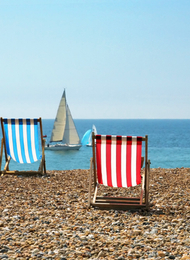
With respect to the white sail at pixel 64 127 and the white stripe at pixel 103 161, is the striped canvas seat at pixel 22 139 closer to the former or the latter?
the white stripe at pixel 103 161

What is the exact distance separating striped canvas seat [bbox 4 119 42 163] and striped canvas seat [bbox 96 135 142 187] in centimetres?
266

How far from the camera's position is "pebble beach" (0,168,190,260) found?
119 inches

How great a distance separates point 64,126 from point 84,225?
35454 mm

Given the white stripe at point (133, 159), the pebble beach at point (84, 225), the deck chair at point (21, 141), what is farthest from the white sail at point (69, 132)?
the white stripe at point (133, 159)

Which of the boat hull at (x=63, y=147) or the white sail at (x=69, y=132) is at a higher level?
the white sail at (x=69, y=132)

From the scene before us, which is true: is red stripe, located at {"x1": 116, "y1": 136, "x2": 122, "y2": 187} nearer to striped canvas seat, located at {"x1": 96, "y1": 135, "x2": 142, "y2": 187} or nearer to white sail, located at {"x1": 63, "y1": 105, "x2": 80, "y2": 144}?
striped canvas seat, located at {"x1": 96, "y1": 135, "x2": 142, "y2": 187}

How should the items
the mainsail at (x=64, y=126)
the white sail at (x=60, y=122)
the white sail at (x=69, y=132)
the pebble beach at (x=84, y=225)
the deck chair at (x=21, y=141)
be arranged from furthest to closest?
1. the white sail at (x=69, y=132)
2. the mainsail at (x=64, y=126)
3. the white sail at (x=60, y=122)
4. the deck chair at (x=21, y=141)
5. the pebble beach at (x=84, y=225)

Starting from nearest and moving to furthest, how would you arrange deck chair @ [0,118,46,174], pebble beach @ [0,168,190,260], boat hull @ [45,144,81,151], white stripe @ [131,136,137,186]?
1. pebble beach @ [0,168,190,260]
2. white stripe @ [131,136,137,186]
3. deck chair @ [0,118,46,174]
4. boat hull @ [45,144,81,151]

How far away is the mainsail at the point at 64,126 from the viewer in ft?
123

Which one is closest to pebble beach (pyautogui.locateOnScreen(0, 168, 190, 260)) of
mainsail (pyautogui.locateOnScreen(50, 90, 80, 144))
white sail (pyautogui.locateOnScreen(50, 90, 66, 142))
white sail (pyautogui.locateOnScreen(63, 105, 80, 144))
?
white sail (pyautogui.locateOnScreen(50, 90, 66, 142))

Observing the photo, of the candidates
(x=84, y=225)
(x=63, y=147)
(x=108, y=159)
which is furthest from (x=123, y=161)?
(x=63, y=147)

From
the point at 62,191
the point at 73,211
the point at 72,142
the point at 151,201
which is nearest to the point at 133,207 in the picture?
the point at 151,201

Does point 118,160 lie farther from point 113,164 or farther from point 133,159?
point 133,159

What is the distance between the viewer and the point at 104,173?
4949 mm
